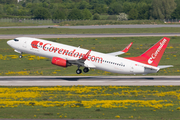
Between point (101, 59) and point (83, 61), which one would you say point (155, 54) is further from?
point (83, 61)

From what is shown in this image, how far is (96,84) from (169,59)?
129 ft

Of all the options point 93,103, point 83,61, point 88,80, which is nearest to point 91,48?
point 88,80

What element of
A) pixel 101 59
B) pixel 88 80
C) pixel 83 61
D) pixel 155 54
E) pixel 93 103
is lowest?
pixel 88 80

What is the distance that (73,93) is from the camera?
180ft

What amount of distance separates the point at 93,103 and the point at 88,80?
1958 cm

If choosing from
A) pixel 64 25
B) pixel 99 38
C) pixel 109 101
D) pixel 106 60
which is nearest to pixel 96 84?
pixel 106 60

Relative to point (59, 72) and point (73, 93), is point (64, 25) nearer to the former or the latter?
point (59, 72)

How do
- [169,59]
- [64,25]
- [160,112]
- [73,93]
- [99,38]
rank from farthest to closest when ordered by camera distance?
1. [64,25]
2. [99,38]
3. [169,59]
4. [73,93]
5. [160,112]

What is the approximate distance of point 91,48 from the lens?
11094cm

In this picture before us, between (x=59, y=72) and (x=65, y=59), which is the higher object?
(x=65, y=59)

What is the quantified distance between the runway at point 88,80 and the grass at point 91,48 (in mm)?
6166

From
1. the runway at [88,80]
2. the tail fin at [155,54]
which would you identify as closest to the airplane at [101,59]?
the tail fin at [155,54]

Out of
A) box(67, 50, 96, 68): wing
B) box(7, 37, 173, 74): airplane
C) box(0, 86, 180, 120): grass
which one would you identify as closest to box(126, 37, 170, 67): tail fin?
box(7, 37, 173, 74): airplane

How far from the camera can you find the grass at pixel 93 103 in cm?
4153
